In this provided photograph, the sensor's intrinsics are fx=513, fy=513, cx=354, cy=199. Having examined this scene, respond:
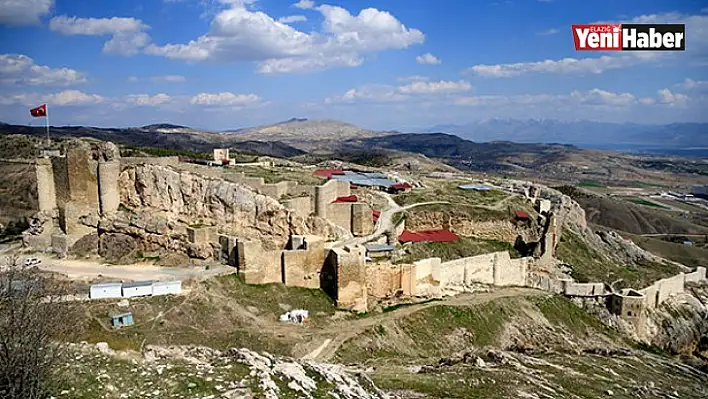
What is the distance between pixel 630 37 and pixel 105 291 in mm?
33424

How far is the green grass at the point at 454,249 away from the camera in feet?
133

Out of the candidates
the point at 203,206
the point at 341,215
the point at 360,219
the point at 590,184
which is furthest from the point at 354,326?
the point at 590,184

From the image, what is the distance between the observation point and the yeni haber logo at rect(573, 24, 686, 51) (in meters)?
31.2

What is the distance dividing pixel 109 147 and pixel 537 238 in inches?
1495

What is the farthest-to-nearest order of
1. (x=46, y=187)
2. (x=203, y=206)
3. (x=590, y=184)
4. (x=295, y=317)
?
(x=590, y=184) → (x=203, y=206) → (x=46, y=187) → (x=295, y=317)

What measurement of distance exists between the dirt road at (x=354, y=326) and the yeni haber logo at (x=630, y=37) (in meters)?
18.3

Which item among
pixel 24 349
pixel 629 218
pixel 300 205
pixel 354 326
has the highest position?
pixel 300 205

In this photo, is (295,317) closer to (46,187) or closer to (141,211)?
(141,211)

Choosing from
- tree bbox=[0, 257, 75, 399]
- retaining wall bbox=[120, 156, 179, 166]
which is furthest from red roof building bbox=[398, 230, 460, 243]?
tree bbox=[0, 257, 75, 399]

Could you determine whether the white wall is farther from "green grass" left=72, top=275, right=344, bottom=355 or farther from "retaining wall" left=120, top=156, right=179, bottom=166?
"retaining wall" left=120, top=156, right=179, bottom=166

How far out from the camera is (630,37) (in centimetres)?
3145

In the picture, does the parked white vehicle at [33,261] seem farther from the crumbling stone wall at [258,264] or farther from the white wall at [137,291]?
the crumbling stone wall at [258,264]

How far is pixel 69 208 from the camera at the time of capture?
109 ft

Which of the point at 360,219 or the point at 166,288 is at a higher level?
the point at 360,219
